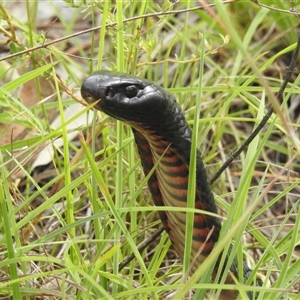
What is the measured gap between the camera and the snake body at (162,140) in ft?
5.07

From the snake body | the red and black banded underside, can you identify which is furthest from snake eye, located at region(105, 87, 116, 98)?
the red and black banded underside

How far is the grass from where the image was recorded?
1554 mm

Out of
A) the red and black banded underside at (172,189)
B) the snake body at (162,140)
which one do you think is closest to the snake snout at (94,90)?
the snake body at (162,140)

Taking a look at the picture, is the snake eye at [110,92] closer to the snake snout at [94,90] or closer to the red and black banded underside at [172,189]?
the snake snout at [94,90]

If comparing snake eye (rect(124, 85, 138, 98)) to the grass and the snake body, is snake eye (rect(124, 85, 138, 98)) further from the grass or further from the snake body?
the grass

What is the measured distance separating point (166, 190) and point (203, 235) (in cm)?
15

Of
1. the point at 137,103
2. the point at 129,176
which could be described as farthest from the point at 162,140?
the point at 129,176

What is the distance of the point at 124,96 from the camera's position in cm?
156

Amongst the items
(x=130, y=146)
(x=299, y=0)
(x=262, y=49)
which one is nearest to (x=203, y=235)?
(x=130, y=146)

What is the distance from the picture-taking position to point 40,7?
396 cm

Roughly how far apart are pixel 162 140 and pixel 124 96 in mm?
169

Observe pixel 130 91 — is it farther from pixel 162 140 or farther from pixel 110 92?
pixel 162 140

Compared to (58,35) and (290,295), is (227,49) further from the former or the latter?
(290,295)

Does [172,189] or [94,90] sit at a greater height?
[94,90]
